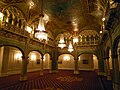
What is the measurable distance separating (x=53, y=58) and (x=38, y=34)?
1022cm

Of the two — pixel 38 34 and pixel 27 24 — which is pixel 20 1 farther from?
pixel 38 34

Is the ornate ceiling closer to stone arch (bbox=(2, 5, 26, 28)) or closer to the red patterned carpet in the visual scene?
stone arch (bbox=(2, 5, 26, 28))

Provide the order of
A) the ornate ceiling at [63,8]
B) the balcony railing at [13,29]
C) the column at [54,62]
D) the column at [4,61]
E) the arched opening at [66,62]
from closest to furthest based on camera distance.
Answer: the balcony railing at [13,29]
the ornate ceiling at [63,8]
the column at [4,61]
the column at [54,62]
the arched opening at [66,62]

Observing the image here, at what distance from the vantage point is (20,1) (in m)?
7.95

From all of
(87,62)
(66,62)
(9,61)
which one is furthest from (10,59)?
(87,62)

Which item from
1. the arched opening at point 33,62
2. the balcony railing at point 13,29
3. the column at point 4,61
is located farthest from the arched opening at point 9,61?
the balcony railing at point 13,29

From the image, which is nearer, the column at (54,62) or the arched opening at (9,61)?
the arched opening at (9,61)

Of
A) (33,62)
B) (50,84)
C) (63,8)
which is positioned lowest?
(50,84)

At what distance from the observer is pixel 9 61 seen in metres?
12.2

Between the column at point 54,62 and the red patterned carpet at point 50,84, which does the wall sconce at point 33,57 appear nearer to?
the column at point 54,62

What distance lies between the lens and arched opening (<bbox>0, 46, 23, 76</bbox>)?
11345 mm

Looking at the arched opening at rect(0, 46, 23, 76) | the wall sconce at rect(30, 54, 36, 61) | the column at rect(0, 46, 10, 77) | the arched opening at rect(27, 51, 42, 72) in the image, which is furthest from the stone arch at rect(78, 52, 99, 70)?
the column at rect(0, 46, 10, 77)

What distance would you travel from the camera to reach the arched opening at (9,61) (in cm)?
1134

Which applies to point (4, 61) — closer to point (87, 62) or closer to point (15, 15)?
point (15, 15)
